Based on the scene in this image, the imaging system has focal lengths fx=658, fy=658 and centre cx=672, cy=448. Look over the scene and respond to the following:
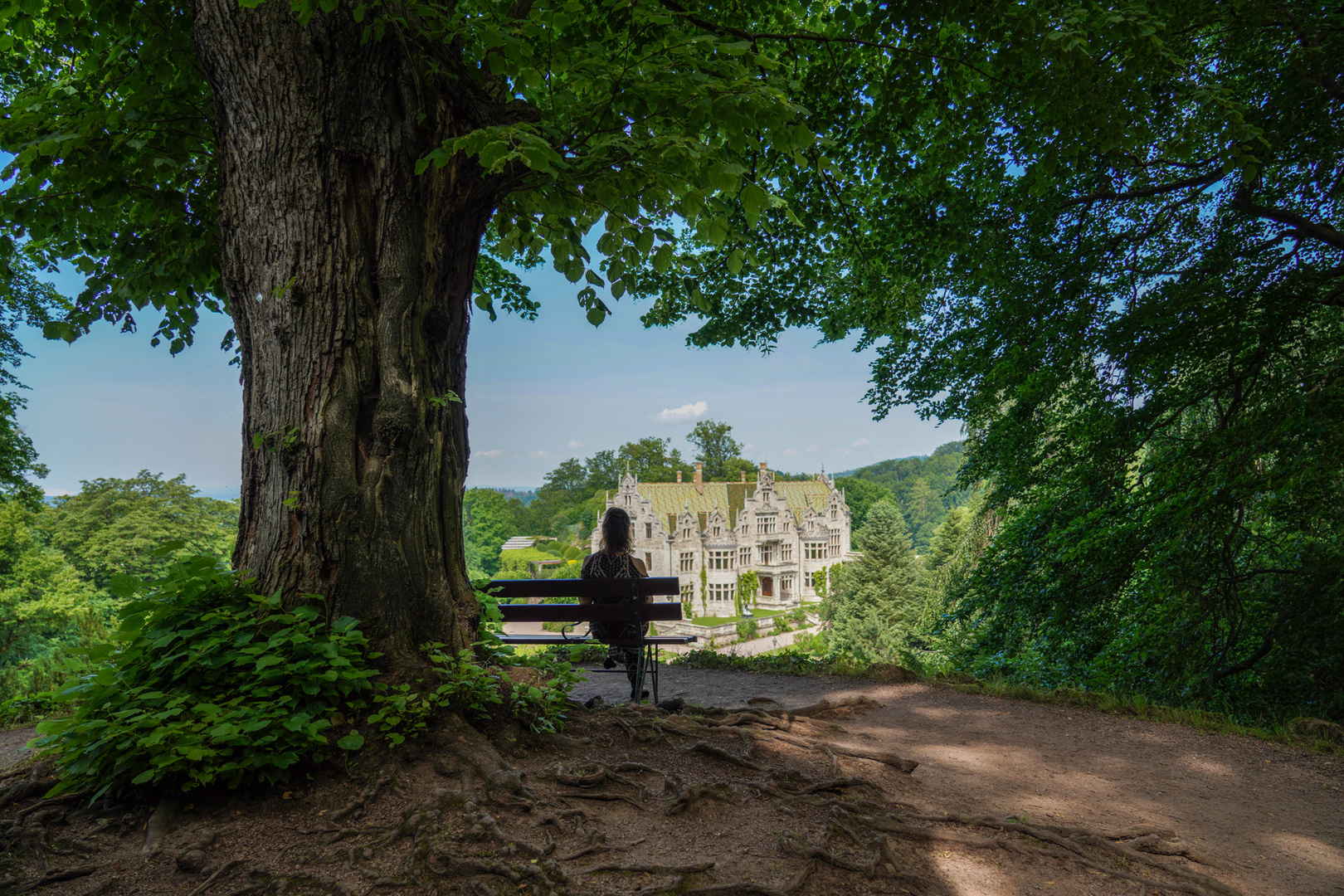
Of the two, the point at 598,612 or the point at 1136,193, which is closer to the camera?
the point at 598,612

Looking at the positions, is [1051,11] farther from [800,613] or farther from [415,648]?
[800,613]

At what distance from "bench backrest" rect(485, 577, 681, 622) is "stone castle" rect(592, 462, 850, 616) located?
36.7 m

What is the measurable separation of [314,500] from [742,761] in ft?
8.17

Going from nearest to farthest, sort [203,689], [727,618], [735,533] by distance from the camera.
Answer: [203,689], [727,618], [735,533]

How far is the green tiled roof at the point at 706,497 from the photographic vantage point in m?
47.3

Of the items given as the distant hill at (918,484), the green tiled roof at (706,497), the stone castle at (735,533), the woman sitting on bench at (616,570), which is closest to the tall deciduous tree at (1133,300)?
the woman sitting on bench at (616,570)

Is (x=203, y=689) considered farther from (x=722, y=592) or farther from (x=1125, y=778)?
(x=722, y=592)

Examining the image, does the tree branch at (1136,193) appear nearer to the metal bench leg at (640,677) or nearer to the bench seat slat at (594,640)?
the bench seat slat at (594,640)

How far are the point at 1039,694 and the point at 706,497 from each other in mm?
43795

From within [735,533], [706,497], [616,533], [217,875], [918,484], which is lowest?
[217,875]

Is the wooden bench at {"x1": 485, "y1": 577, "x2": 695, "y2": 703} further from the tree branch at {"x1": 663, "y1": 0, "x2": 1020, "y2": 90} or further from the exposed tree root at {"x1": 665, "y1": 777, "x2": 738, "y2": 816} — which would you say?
the tree branch at {"x1": 663, "y1": 0, "x2": 1020, "y2": 90}

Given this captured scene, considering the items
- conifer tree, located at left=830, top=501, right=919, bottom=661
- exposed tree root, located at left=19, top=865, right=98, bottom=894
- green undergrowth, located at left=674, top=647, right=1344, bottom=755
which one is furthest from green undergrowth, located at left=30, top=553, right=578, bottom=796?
conifer tree, located at left=830, top=501, right=919, bottom=661

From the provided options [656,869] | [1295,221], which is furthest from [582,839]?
[1295,221]

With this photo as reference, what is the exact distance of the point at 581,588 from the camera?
5.09 m
